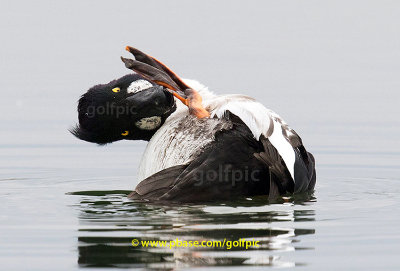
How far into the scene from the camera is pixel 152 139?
984cm

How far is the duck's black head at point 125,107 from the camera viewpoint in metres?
9.98

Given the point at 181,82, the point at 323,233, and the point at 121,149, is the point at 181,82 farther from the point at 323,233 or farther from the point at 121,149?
the point at 121,149

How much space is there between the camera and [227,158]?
28.9 feet

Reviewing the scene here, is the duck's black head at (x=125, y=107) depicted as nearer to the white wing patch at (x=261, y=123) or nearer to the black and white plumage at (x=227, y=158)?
the black and white plumage at (x=227, y=158)

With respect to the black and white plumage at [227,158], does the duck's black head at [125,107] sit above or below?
above

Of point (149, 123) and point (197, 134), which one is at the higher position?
point (149, 123)

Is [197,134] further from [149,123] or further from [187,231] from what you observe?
[187,231]

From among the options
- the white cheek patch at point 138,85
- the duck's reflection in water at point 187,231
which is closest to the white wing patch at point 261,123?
the duck's reflection in water at point 187,231

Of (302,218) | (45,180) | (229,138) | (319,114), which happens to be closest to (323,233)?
(302,218)

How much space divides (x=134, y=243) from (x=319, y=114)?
25.7 ft

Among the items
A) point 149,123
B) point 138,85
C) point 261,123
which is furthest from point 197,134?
point 138,85

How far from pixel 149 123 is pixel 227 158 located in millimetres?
1460

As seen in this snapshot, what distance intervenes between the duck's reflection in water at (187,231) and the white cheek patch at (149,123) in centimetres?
69

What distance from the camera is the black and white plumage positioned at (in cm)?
880
